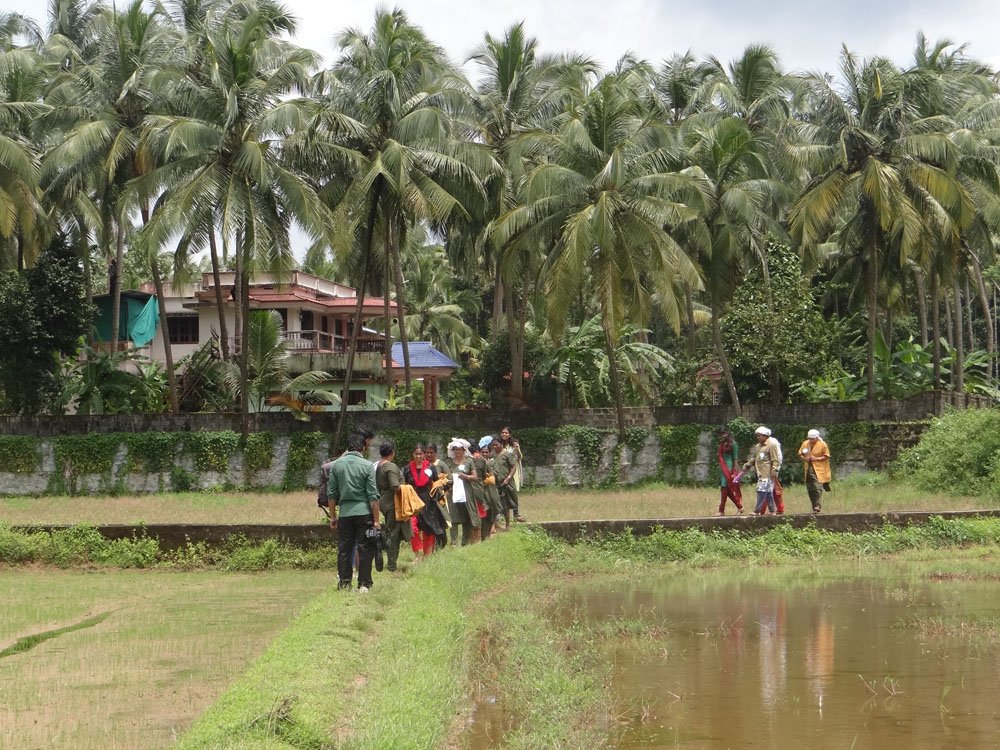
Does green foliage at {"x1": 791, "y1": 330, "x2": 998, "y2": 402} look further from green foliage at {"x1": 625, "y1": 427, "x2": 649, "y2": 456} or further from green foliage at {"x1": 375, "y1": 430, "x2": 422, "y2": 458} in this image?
green foliage at {"x1": 375, "y1": 430, "x2": 422, "y2": 458}

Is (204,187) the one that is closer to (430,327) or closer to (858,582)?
(858,582)

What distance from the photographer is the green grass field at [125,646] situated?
305 inches

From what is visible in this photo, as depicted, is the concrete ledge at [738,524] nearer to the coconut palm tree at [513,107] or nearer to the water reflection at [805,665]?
the water reflection at [805,665]

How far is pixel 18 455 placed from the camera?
31.8 metres

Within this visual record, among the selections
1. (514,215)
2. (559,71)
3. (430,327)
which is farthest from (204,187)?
(430,327)

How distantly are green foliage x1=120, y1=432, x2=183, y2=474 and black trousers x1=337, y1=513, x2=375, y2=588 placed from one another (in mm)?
20690

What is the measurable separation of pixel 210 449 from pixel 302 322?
10138 millimetres

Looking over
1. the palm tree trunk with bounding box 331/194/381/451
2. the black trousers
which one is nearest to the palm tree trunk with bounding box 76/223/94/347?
the palm tree trunk with bounding box 331/194/381/451

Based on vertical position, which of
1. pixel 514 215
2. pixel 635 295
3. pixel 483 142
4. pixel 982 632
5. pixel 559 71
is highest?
pixel 559 71

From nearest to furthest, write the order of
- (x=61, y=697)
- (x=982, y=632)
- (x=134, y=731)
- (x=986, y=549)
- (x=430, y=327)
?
(x=134, y=731) → (x=61, y=697) → (x=982, y=632) → (x=986, y=549) → (x=430, y=327)

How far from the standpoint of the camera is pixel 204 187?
2711 cm

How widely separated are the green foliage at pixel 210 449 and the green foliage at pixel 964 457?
1681cm

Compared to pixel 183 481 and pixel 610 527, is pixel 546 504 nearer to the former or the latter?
pixel 610 527

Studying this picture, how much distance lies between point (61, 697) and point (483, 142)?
87.0 feet
